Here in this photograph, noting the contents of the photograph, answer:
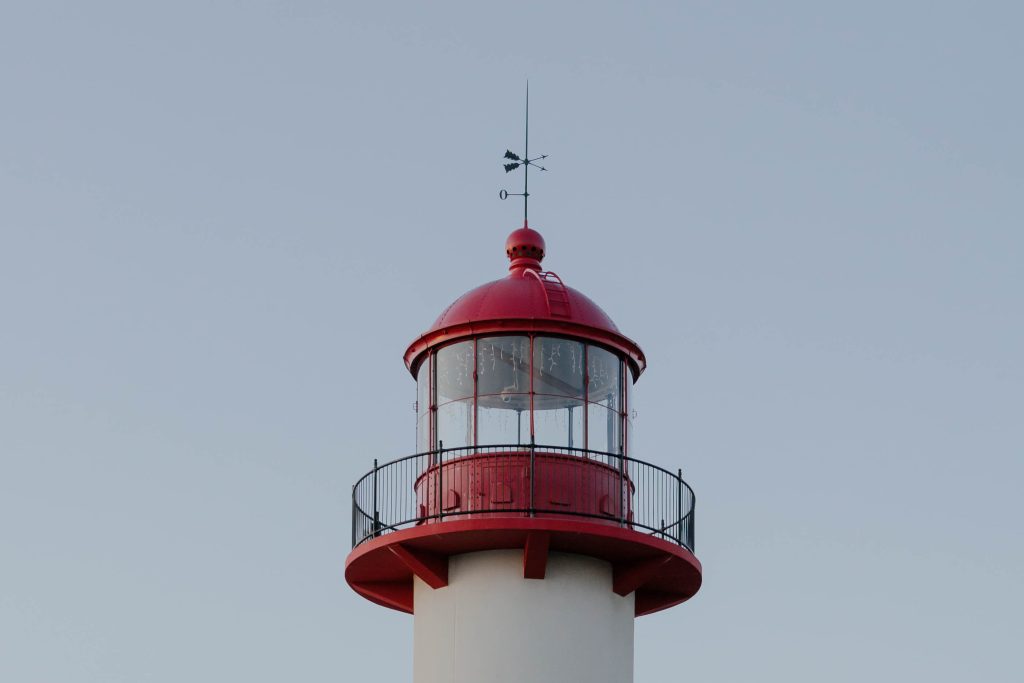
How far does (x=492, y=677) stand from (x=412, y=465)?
256cm

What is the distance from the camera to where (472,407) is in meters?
23.1

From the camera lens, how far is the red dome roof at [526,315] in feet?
75.4

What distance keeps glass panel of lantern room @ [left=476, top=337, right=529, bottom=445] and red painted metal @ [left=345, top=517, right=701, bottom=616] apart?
1.41 metres

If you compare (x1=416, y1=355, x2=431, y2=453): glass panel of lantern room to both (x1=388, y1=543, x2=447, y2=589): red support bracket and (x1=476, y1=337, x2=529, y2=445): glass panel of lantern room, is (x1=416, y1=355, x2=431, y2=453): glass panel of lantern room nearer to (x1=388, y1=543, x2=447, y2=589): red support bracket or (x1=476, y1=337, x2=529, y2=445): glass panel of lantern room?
(x1=476, y1=337, x2=529, y2=445): glass panel of lantern room

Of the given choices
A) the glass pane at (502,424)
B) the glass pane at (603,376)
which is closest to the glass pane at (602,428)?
the glass pane at (603,376)

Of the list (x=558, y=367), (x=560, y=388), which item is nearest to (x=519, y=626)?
(x=560, y=388)

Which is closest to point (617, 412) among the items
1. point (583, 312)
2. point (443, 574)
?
point (583, 312)

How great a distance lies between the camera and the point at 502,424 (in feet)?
75.4

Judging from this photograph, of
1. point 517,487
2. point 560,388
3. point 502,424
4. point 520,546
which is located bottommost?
point 520,546

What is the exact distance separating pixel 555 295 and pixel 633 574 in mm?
3357

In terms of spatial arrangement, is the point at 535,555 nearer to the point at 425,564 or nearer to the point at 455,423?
the point at 425,564

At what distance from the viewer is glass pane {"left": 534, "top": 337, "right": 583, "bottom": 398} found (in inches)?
910

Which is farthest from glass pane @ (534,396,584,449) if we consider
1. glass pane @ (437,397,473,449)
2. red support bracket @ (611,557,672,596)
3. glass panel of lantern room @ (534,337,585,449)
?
red support bracket @ (611,557,672,596)

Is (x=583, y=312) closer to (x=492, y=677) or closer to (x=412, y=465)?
(x=412, y=465)
